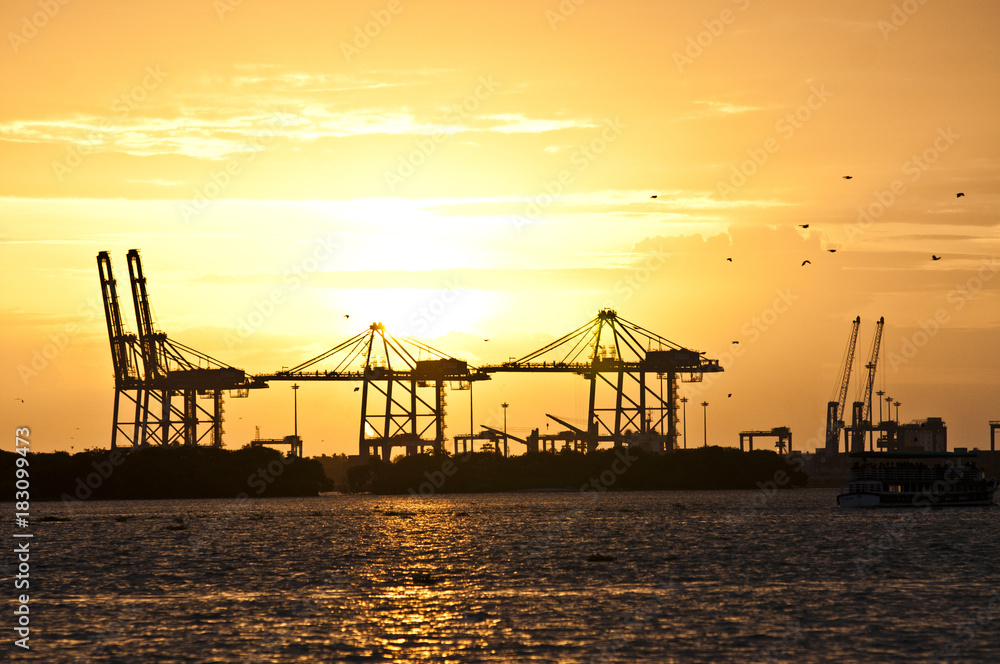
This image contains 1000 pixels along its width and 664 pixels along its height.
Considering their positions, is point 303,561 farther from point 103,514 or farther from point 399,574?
point 103,514

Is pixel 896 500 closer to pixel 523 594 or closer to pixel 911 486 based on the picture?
pixel 911 486

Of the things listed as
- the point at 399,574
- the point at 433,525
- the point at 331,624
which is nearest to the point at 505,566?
the point at 399,574

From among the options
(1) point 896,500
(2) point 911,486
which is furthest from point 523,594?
(2) point 911,486

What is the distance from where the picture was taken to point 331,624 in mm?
45906

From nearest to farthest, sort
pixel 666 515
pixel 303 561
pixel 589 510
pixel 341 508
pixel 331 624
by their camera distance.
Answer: pixel 331 624, pixel 303 561, pixel 666 515, pixel 589 510, pixel 341 508

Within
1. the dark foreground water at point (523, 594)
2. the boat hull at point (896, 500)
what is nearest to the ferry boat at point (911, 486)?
the boat hull at point (896, 500)

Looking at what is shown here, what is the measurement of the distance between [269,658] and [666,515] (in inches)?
3515

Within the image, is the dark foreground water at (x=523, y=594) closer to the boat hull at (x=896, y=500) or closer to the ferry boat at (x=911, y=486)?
the boat hull at (x=896, y=500)

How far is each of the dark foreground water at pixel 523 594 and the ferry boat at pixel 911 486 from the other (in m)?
23.1

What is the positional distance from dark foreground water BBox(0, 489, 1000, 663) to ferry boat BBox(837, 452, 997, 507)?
23052mm

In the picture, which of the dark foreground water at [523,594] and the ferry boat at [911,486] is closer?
the dark foreground water at [523,594]

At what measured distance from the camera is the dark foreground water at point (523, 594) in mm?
40094

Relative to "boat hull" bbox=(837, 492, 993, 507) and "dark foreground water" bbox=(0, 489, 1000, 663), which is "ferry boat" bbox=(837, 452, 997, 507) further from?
"dark foreground water" bbox=(0, 489, 1000, 663)

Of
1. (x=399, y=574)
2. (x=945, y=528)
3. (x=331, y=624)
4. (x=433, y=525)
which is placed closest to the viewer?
(x=331, y=624)
